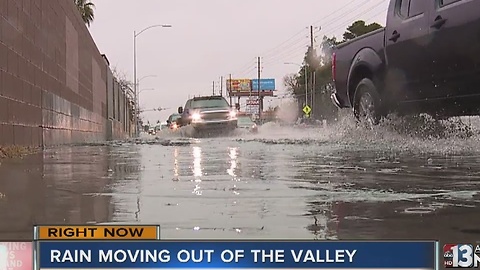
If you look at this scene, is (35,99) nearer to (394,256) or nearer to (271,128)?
(394,256)

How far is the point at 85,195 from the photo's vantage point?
336 centimetres

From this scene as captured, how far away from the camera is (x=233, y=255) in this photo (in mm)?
1849

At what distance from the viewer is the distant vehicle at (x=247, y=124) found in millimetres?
19297

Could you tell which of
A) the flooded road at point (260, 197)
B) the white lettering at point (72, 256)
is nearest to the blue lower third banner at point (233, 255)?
the white lettering at point (72, 256)

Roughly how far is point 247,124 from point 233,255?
58.5 feet

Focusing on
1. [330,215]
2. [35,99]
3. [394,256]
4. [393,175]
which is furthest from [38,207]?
[35,99]

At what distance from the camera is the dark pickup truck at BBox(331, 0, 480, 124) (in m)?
5.88

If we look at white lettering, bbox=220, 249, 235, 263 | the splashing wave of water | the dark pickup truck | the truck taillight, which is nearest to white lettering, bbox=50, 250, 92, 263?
white lettering, bbox=220, 249, 235, 263

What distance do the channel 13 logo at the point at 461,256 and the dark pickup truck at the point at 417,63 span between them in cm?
399

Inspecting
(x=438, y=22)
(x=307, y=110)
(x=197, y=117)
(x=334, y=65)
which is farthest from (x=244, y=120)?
(x=438, y=22)

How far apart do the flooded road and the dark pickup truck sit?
2.76 ft

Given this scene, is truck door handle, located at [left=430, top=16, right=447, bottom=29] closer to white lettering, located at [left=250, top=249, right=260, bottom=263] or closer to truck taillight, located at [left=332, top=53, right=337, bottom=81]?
truck taillight, located at [left=332, top=53, right=337, bottom=81]

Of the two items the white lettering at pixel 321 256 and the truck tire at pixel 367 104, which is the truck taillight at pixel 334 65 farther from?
the white lettering at pixel 321 256

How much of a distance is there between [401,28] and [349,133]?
2524mm
